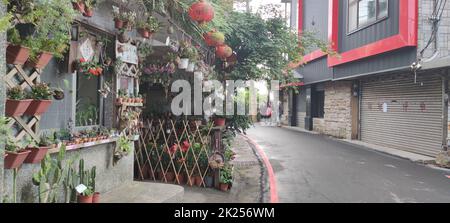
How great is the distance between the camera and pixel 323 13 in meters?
23.8

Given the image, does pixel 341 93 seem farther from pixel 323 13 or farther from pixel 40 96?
pixel 40 96

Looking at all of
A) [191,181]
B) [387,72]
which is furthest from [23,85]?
[387,72]

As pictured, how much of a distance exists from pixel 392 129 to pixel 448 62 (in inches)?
235

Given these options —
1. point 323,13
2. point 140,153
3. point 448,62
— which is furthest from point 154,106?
point 323,13

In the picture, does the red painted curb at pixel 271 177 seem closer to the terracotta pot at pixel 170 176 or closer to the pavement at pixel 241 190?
the pavement at pixel 241 190

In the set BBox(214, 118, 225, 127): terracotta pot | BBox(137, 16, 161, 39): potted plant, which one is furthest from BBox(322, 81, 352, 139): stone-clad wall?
BBox(137, 16, 161, 39): potted plant

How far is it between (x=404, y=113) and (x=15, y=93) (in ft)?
50.5

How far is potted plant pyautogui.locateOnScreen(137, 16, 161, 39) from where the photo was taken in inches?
265

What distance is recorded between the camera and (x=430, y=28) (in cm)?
1309

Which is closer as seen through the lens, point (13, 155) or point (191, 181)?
point (13, 155)

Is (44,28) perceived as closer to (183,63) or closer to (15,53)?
(15,53)

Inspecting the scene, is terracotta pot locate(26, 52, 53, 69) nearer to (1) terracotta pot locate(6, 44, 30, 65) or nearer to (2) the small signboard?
(1) terracotta pot locate(6, 44, 30, 65)

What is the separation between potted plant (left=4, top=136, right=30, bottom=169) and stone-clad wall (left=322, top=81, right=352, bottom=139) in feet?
61.0

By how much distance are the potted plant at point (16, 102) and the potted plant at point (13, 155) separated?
26cm
